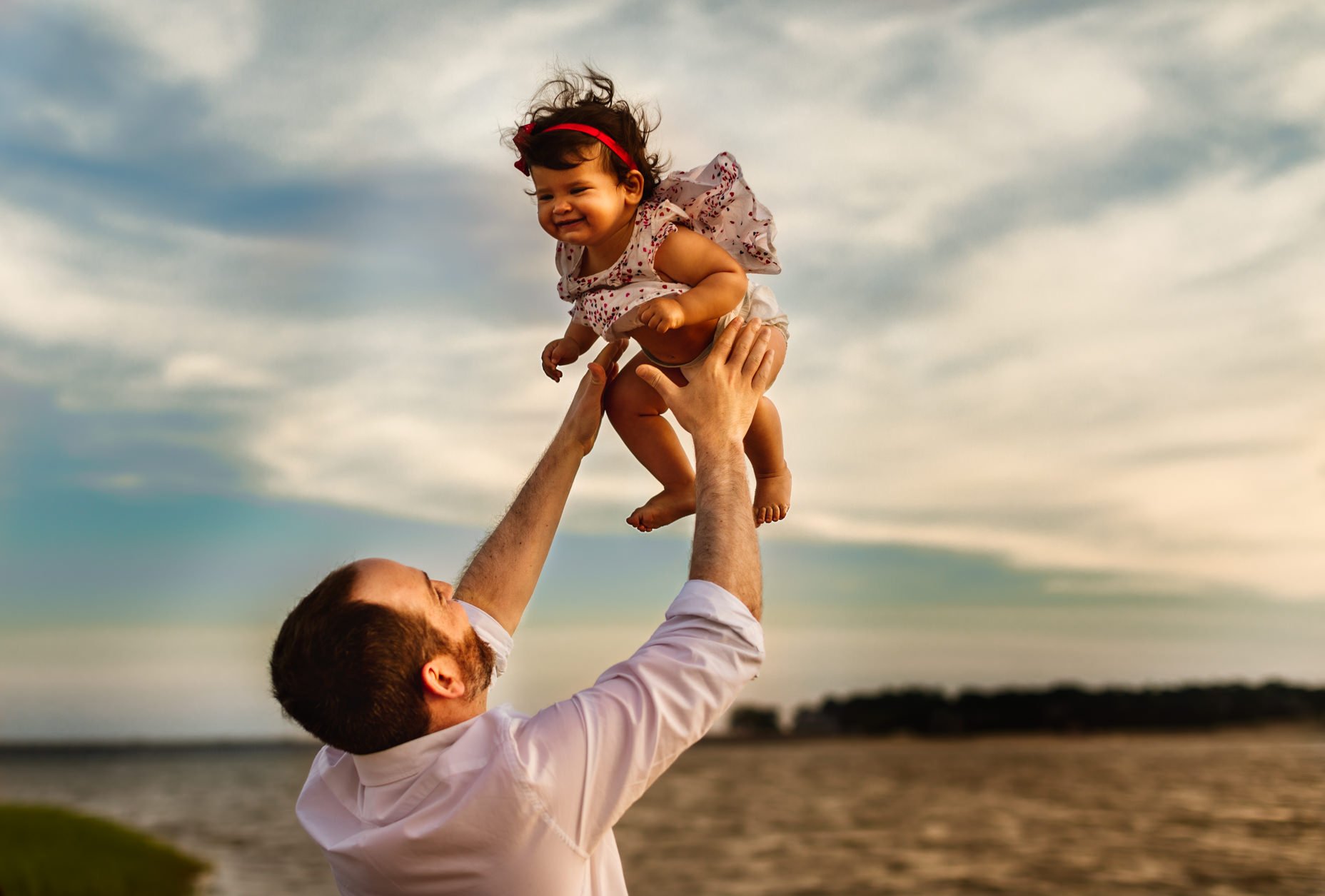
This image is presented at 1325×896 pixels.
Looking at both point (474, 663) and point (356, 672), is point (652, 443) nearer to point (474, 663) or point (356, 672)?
point (474, 663)

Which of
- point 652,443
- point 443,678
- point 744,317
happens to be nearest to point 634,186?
point 744,317

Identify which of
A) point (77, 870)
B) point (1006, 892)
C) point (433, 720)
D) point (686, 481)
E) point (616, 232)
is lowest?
point (1006, 892)

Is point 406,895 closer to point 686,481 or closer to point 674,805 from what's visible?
point 686,481

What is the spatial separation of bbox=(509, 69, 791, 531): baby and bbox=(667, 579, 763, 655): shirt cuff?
27.5 inches

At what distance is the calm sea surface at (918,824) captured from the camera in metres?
51.7

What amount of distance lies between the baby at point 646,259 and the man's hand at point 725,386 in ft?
0.44

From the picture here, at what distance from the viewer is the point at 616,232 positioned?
119 inches

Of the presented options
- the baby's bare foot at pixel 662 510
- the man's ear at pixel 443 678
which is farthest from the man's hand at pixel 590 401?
the man's ear at pixel 443 678

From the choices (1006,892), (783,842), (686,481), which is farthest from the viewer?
(783,842)

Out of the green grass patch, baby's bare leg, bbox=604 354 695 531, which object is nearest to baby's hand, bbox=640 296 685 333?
baby's bare leg, bbox=604 354 695 531

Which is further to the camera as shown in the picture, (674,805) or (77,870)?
(674,805)

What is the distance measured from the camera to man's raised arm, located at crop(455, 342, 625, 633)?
300cm

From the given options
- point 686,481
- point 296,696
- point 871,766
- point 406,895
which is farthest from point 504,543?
point 871,766

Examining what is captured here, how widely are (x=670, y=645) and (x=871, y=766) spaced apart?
7594 centimetres
